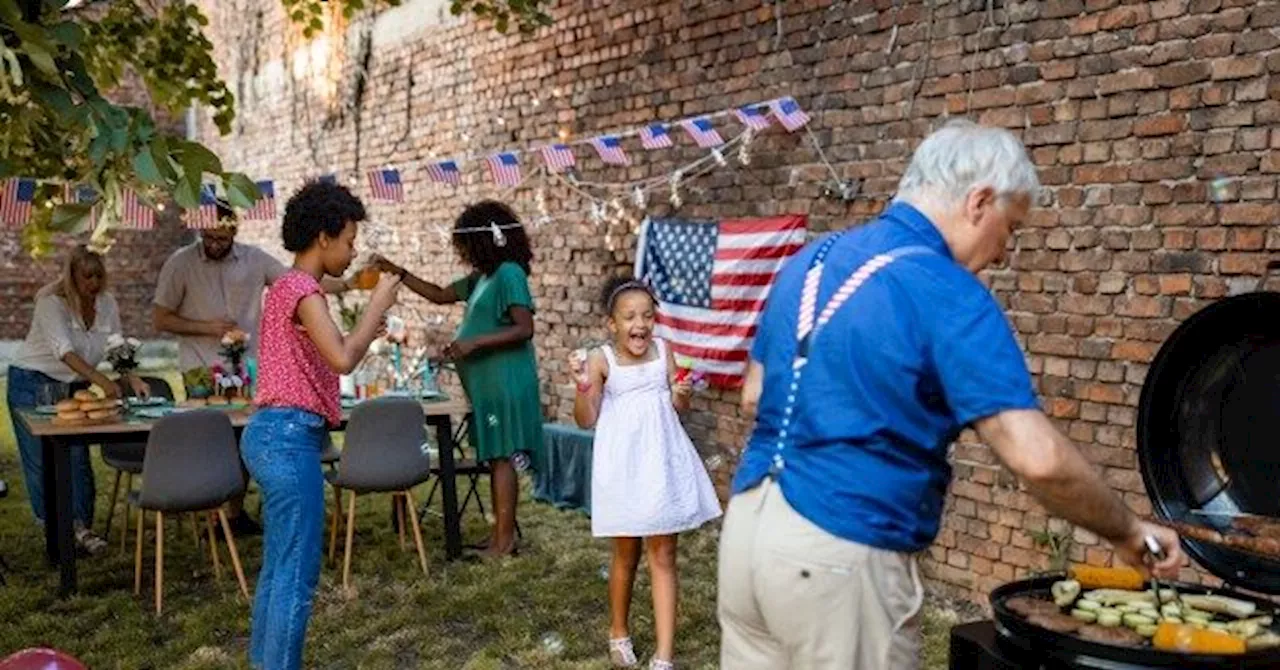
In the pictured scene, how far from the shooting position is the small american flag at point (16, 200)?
6582 mm

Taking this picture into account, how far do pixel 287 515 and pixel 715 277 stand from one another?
3.61 m

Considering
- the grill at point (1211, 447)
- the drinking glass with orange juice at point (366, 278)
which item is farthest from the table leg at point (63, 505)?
the grill at point (1211, 447)

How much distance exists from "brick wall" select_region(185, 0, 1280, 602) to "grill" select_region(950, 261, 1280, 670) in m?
1.49

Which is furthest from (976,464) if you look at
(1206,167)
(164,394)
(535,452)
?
(164,394)

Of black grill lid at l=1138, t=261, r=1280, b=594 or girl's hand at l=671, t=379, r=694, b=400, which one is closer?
black grill lid at l=1138, t=261, r=1280, b=594

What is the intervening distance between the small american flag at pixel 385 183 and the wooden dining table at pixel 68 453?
1.40m

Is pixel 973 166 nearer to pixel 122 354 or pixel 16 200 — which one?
pixel 122 354

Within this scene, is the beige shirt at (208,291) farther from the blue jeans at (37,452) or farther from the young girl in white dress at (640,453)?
the young girl in white dress at (640,453)

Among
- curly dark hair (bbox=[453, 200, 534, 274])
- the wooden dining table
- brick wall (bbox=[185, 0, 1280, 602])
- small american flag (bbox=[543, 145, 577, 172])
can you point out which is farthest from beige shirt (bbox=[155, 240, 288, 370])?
brick wall (bbox=[185, 0, 1280, 602])

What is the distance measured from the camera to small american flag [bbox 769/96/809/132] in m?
6.39

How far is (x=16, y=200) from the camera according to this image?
21.7 ft

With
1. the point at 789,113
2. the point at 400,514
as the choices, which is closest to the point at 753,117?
the point at 789,113

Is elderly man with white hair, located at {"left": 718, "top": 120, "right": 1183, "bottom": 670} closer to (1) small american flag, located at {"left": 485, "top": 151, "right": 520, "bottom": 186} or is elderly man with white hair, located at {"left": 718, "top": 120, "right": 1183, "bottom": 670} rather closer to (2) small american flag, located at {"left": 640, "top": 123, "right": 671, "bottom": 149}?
(2) small american flag, located at {"left": 640, "top": 123, "right": 671, "bottom": 149}

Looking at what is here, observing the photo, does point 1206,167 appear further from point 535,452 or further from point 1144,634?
point 535,452
